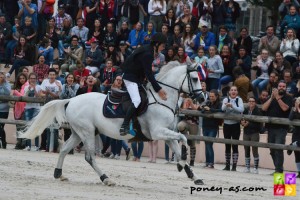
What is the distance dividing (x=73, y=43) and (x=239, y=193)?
12624mm

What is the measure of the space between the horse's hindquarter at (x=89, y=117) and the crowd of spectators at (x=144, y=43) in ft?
15.5

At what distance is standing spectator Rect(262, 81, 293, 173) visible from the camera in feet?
75.5

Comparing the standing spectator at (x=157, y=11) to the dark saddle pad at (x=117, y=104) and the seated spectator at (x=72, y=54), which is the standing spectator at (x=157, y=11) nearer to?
the seated spectator at (x=72, y=54)

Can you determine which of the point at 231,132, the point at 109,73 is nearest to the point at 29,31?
the point at 109,73

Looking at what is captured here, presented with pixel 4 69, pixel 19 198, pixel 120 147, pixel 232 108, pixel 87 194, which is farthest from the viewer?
pixel 4 69

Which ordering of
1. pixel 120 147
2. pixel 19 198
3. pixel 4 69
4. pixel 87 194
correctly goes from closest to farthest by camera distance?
pixel 19 198 → pixel 87 194 → pixel 120 147 → pixel 4 69

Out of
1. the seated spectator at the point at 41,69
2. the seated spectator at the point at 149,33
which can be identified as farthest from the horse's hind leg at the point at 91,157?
the seated spectator at the point at 149,33

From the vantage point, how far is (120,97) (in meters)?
19.0

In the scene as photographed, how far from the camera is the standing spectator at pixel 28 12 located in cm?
3192

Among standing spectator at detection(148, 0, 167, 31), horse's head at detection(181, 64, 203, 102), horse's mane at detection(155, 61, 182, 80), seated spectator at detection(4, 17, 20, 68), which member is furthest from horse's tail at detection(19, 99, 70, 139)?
seated spectator at detection(4, 17, 20, 68)

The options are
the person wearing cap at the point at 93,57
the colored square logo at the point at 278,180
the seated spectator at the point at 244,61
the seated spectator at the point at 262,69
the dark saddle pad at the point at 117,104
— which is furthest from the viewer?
the person wearing cap at the point at 93,57

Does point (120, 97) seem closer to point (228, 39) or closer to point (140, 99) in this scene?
point (140, 99)

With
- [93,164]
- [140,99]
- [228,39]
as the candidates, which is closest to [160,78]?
[140,99]

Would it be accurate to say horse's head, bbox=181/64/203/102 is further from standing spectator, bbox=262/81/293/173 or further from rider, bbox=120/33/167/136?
standing spectator, bbox=262/81/293/173
